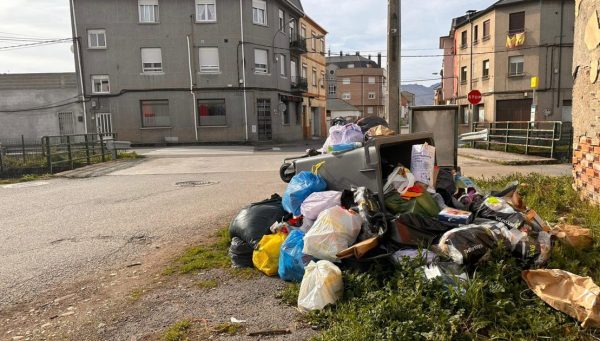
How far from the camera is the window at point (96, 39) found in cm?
2730

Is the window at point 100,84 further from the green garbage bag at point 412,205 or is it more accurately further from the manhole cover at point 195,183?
the green garbage bag at point 412,205

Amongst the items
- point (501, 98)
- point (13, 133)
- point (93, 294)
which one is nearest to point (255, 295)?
point (93, 294)

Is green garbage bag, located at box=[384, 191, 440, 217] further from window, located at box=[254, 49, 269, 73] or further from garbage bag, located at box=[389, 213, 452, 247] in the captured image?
window, located at box=[254, 49, 269, 73]

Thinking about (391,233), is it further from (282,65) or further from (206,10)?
(282,65)

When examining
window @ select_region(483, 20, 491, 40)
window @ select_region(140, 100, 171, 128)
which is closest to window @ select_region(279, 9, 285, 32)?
window @ select_region(140, 100, 171, 128)

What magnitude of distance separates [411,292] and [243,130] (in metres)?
25.0

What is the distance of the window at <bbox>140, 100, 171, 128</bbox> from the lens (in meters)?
27.5

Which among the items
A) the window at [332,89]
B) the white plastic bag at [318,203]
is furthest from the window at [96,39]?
the window at [332,89]

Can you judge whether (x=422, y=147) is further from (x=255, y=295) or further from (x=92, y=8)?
(x=92, y=8)

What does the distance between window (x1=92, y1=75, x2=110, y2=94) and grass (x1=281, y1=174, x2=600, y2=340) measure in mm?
27389

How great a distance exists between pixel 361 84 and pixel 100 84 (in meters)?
51.6

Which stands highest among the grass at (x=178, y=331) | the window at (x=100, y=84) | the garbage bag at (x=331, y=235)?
the window at (x=100, y=84)

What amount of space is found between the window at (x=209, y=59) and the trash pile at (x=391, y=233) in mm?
23804

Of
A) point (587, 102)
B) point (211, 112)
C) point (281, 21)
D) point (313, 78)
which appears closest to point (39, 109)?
point (211, 112)
